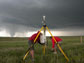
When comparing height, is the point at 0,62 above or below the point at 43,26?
below

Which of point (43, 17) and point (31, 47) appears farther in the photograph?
point (43, 17)

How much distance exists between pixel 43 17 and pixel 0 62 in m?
3.62

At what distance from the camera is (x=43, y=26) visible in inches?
251

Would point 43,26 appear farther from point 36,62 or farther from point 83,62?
point 83,62

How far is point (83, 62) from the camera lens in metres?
6.36

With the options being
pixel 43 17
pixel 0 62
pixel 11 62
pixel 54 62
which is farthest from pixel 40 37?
pixel 0 62

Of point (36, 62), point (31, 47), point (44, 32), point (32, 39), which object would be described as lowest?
point (36, 62)

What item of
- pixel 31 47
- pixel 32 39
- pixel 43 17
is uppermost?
pixel 43 17

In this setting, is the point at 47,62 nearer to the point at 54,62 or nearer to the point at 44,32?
the point at 54,62

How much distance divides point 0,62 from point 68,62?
13.0 ft

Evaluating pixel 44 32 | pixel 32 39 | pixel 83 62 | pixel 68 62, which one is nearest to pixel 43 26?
pixel 44 32

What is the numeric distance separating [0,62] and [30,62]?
1.76 metres

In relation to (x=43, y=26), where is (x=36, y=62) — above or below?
below

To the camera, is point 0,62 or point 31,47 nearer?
point 31,47
